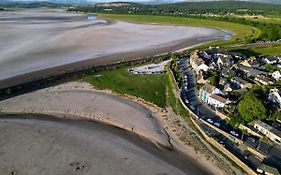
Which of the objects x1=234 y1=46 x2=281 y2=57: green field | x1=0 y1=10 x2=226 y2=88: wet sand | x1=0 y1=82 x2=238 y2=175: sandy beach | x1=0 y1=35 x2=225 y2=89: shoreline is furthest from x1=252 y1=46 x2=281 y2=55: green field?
x1=0 y1=82 x2=238 y2=175: sandy beach

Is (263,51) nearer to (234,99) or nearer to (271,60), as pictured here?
(271,60)

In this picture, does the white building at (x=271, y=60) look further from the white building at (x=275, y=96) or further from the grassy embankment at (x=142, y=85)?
the grassy embankment at (x=142, y=85)

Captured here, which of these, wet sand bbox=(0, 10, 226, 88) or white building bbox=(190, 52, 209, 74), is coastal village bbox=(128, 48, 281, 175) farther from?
wet sand bbox=(0, 10, 226, 88)

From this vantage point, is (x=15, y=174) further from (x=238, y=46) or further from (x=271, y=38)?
(x=271, y=38)

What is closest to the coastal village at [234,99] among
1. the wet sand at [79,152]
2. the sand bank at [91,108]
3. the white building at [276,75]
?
the white building at [276,75]

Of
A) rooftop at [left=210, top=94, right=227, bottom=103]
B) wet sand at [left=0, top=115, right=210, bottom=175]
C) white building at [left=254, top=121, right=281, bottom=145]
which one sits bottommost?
wet sand at [left=0, top=115, right=210, bottom=175]

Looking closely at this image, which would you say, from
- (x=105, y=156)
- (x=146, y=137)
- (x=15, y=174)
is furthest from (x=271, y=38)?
(x=15, y=174)
